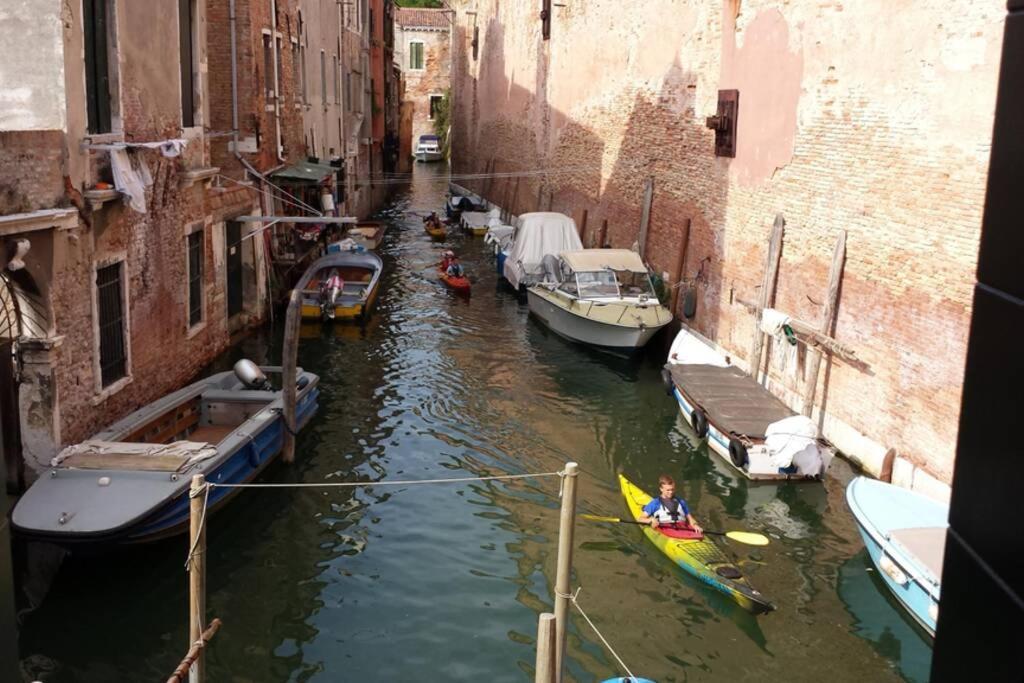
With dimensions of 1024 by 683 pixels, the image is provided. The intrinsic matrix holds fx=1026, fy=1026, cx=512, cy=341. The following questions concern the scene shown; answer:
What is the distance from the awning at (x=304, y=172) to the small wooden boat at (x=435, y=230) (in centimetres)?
990

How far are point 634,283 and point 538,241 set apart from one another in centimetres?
A: 505

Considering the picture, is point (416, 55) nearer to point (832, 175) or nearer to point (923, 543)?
point (832, 175)

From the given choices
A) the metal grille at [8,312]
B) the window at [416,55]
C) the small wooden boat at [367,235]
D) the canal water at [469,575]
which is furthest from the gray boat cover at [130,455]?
the window at [416,55]

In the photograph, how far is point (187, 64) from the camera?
14.8m

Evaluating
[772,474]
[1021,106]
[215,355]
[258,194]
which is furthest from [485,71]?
[1021,106]

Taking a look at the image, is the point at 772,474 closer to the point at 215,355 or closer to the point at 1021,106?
the point at 215,355

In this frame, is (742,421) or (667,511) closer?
(667,511)

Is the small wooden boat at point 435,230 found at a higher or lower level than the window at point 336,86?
lower

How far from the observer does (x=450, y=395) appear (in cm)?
1590

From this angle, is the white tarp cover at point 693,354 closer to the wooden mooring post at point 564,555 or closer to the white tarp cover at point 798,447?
the white tarp cover at point 798,447

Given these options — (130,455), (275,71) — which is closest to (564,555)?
(130,455)

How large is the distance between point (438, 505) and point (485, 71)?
35.8 metres

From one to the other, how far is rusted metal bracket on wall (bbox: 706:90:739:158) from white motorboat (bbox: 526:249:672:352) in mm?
3127

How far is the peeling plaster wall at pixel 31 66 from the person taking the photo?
33.1 ft
